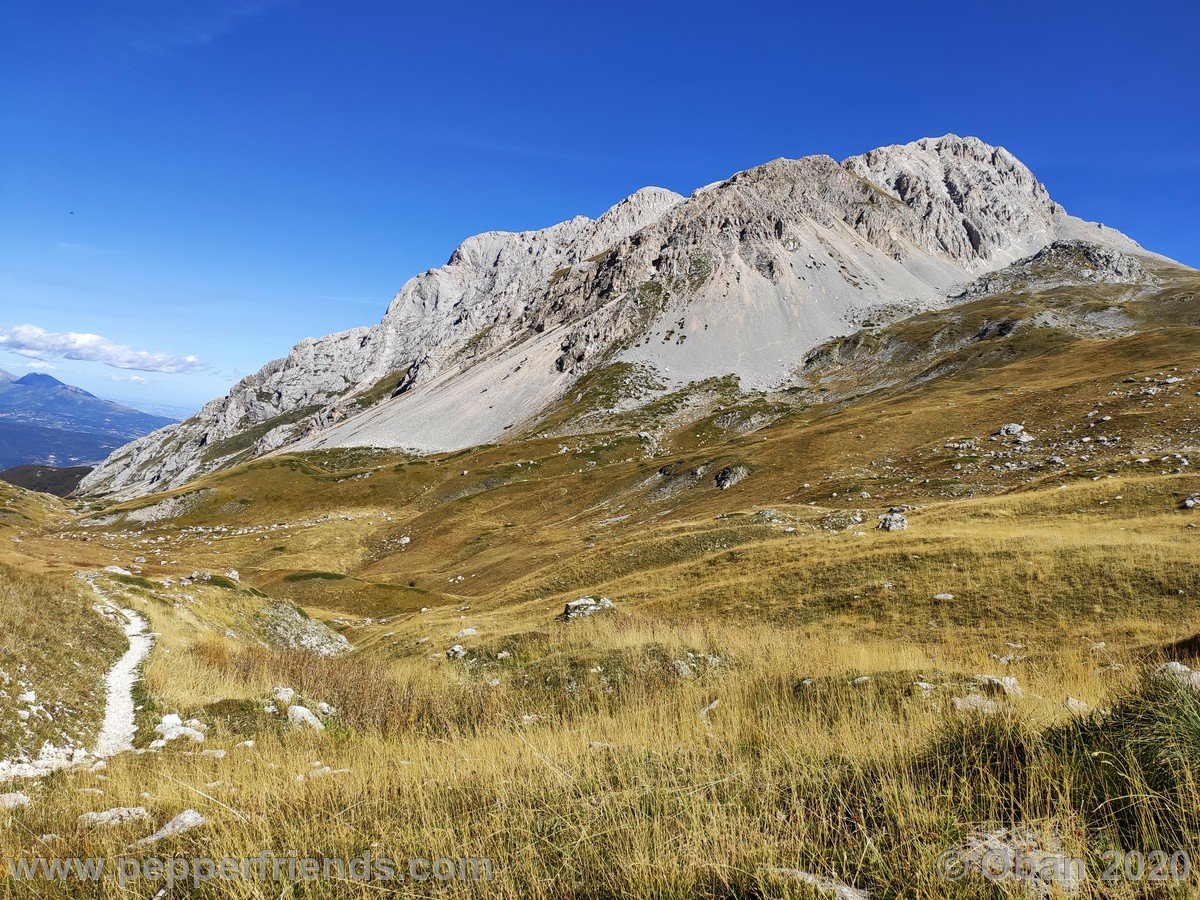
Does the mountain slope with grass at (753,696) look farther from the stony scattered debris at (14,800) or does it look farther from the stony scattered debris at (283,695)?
the stony scattered debris at (14,800)

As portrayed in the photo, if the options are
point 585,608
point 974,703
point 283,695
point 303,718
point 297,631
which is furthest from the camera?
point 297,631

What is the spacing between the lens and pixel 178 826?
5.51 meters

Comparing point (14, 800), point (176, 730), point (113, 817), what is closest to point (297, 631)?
point (176, 730)

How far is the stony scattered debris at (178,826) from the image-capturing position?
5.29 m

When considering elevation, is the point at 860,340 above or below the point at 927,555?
above

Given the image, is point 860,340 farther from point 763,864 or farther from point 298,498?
point 763,864

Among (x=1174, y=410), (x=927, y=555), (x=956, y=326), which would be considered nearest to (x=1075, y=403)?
(x=1174, y=410)

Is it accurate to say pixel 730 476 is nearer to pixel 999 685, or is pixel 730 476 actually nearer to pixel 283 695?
pixel 283 695

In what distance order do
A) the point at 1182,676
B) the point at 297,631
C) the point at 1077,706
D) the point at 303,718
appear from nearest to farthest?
1. the point at 1182,676
2. the point at 1077,706
3. the point at 303,718
4. the point at 297,631

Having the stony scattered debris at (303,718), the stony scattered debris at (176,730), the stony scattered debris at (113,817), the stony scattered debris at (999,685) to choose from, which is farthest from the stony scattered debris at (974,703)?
the stony scattered debris at (176,730)

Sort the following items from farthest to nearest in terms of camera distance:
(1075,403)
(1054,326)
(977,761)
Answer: (1054,326)
(1075,403)
(977,761)

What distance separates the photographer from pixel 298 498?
122375mm

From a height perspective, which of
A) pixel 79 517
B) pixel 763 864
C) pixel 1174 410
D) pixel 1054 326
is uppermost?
pixel 1054 326

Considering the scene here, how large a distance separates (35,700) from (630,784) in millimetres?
13548
